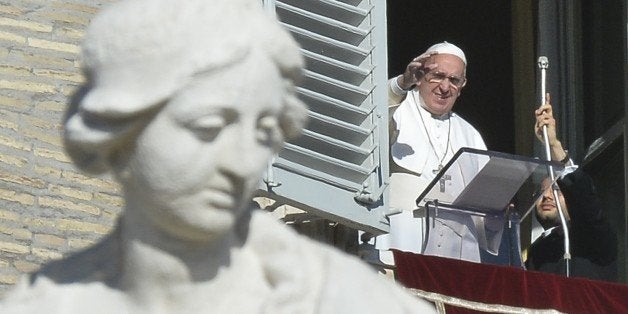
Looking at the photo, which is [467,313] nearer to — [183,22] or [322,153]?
[322,153]

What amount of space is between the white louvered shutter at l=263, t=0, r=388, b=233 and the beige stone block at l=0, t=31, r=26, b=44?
98 centimetres

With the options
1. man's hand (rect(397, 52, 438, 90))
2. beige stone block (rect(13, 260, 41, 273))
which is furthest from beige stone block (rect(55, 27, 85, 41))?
man's hand (rect(397, 52, 438, 90))

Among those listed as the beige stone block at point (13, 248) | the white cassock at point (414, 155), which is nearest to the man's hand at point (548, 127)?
the white cassock at point (414, 155)

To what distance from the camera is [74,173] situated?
12469 mm

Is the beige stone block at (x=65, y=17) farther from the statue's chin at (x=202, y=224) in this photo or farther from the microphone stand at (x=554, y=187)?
the statue's chin at (x=202, y=224)

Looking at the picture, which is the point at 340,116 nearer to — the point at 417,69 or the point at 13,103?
the point at 417,69

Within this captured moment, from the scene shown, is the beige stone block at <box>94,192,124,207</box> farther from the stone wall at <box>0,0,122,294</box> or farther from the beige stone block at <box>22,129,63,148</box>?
the beige stone block at <box>22,129,63,148</box>

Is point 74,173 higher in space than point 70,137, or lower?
higher

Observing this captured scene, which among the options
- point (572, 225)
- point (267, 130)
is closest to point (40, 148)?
point (572, 225)

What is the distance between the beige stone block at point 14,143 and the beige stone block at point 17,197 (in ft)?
0.55

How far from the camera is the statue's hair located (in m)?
4.18

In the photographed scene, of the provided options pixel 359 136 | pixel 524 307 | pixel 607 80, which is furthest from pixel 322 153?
pixel 607 80

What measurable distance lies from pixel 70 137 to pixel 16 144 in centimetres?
830

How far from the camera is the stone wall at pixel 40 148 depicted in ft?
40.3
